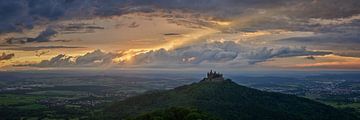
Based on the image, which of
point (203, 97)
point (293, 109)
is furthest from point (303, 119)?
point (203, 97)

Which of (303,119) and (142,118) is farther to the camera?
(303,119)

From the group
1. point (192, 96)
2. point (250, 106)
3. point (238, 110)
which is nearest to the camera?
point (238, 110)

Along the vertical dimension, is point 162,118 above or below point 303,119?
above

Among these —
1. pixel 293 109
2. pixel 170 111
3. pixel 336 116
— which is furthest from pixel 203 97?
pixel 170 111

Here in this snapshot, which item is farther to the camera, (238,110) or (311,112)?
(311,112)

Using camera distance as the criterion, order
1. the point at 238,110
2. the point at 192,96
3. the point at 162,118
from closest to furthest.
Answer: the point at 162,118
the point at 238,110
the point at 192,96

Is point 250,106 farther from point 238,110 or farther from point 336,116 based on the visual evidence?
point 336,116

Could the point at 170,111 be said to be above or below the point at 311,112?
above

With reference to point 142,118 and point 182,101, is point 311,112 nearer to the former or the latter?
point 182,101

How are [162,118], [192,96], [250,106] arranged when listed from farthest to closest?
[192,96]
[250,106]
[162,118]
